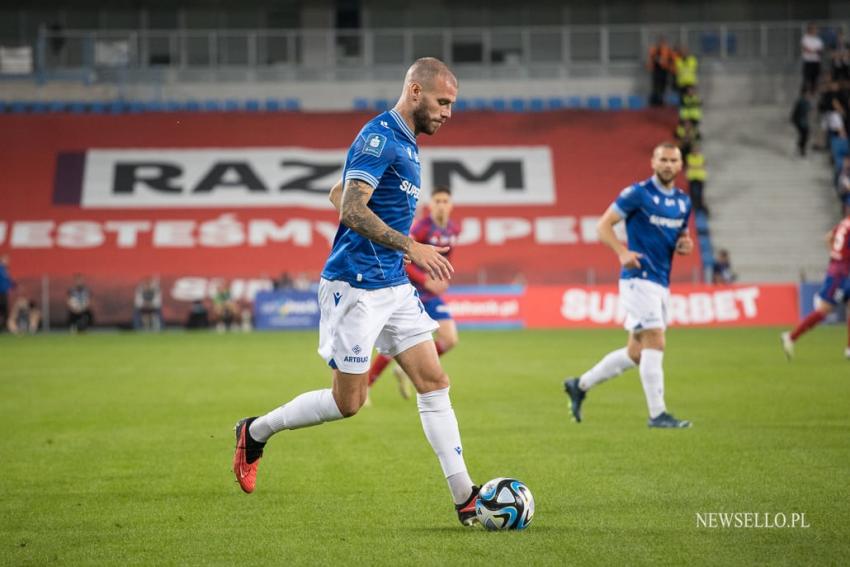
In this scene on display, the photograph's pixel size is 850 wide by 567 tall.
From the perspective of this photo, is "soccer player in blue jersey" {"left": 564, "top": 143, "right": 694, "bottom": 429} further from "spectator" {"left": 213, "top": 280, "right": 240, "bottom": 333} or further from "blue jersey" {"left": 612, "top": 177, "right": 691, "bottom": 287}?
"spectator" {"left": 213, "top": 280, "right": 240, "bottom": 333}

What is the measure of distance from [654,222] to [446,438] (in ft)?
16.9

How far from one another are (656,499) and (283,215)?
3115 centimetres

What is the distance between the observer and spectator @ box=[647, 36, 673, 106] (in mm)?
40062

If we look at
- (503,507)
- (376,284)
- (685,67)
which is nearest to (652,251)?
(376,284)

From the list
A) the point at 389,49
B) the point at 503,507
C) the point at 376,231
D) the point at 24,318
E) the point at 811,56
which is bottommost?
the point at 24,318

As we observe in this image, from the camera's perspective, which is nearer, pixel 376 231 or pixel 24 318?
pixel 376 231

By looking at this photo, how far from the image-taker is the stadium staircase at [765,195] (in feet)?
121

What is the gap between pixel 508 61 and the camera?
42.8 meters

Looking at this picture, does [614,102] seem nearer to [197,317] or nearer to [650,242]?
[197,317]

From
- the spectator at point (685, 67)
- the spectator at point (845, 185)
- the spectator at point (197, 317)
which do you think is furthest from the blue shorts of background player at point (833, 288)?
the spectator at point (685, 67)

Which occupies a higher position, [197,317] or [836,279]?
[836,279]

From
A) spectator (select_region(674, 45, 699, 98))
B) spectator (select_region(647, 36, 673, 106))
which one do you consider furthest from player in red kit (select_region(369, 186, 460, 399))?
spectator (select_region(647, 36, 673, 106))

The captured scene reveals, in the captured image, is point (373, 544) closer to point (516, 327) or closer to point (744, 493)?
point (744, 493)

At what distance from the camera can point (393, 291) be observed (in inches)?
271
